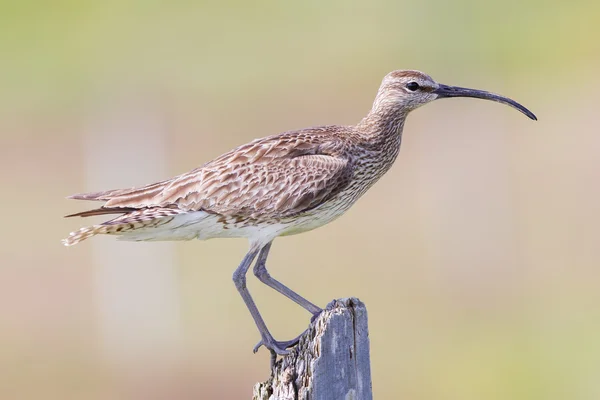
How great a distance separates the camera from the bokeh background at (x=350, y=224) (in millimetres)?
20469

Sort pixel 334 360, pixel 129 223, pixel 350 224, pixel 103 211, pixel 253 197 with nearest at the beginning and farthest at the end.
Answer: pixel 334 360, pixel 103 211, pixel 129 223, pixel 253 197, pixel 350 224

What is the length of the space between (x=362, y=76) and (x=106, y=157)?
24.2m

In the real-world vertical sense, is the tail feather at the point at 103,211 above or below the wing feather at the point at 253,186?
below

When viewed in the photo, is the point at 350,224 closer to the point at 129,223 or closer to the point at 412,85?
the point at 412,85

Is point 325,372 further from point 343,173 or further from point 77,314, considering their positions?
point 77,314

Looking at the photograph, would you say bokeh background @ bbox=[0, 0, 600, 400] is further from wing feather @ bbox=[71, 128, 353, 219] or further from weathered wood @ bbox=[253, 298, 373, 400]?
weathered wood @ bbox=[253, 298, 373, 400]

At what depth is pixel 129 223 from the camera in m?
10.9

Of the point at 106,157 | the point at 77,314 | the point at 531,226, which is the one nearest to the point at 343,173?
the point at 106,157

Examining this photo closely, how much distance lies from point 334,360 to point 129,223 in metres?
3.18

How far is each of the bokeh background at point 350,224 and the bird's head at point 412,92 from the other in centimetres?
665

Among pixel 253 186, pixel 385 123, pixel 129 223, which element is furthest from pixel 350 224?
pixel 129 223

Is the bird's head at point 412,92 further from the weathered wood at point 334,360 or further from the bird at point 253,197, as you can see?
the weathered wood at point 334,360

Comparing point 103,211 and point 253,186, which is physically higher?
point 253,186

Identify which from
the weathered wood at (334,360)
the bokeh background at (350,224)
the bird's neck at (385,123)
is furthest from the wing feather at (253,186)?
the bokeh background at (350,224)
